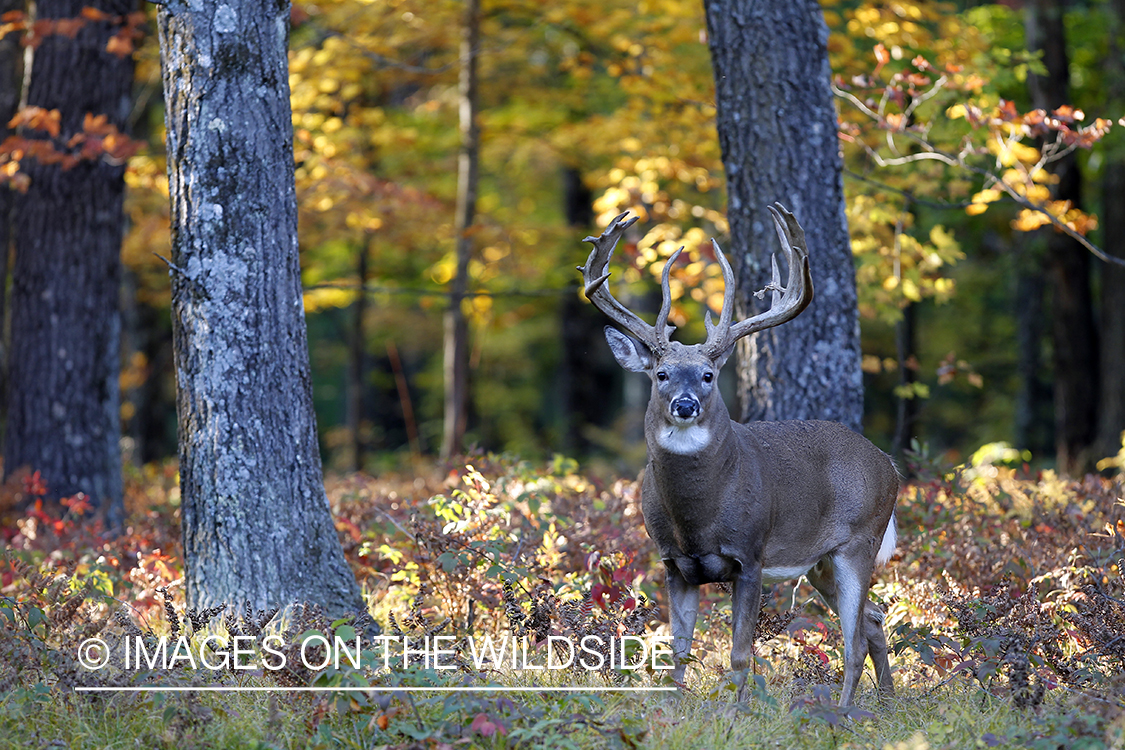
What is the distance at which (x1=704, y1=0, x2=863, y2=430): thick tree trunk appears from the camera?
6797mm

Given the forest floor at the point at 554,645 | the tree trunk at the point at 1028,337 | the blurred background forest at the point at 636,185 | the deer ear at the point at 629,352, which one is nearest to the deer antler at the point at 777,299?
the deer ear at the point at 629,352

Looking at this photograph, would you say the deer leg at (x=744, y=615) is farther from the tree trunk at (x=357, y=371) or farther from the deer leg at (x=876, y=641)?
the tree trunk at (x=357, y=371)

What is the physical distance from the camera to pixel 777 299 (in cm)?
542

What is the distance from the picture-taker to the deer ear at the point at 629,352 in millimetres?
5113

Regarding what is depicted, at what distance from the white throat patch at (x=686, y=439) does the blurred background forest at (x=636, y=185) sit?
78.1 inches

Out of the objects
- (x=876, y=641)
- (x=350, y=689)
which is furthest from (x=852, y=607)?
(x=350, y=689)

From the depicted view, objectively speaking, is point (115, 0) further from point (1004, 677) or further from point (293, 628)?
point (1004, 677)

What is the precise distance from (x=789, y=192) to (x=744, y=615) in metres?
3.11

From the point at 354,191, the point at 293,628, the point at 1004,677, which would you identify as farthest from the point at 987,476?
the point at 354,191

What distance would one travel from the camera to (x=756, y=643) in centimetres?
561

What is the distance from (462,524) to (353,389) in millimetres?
10795

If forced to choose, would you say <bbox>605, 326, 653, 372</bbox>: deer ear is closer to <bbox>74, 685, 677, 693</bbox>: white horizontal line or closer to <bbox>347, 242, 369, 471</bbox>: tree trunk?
<bbox>74, 685, 677, 693</bbox>: white horizontal line

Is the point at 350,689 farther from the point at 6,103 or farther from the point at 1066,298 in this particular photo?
the point at 1066,298

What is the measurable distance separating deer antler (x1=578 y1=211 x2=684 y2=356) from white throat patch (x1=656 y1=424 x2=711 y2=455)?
1.43 ft
